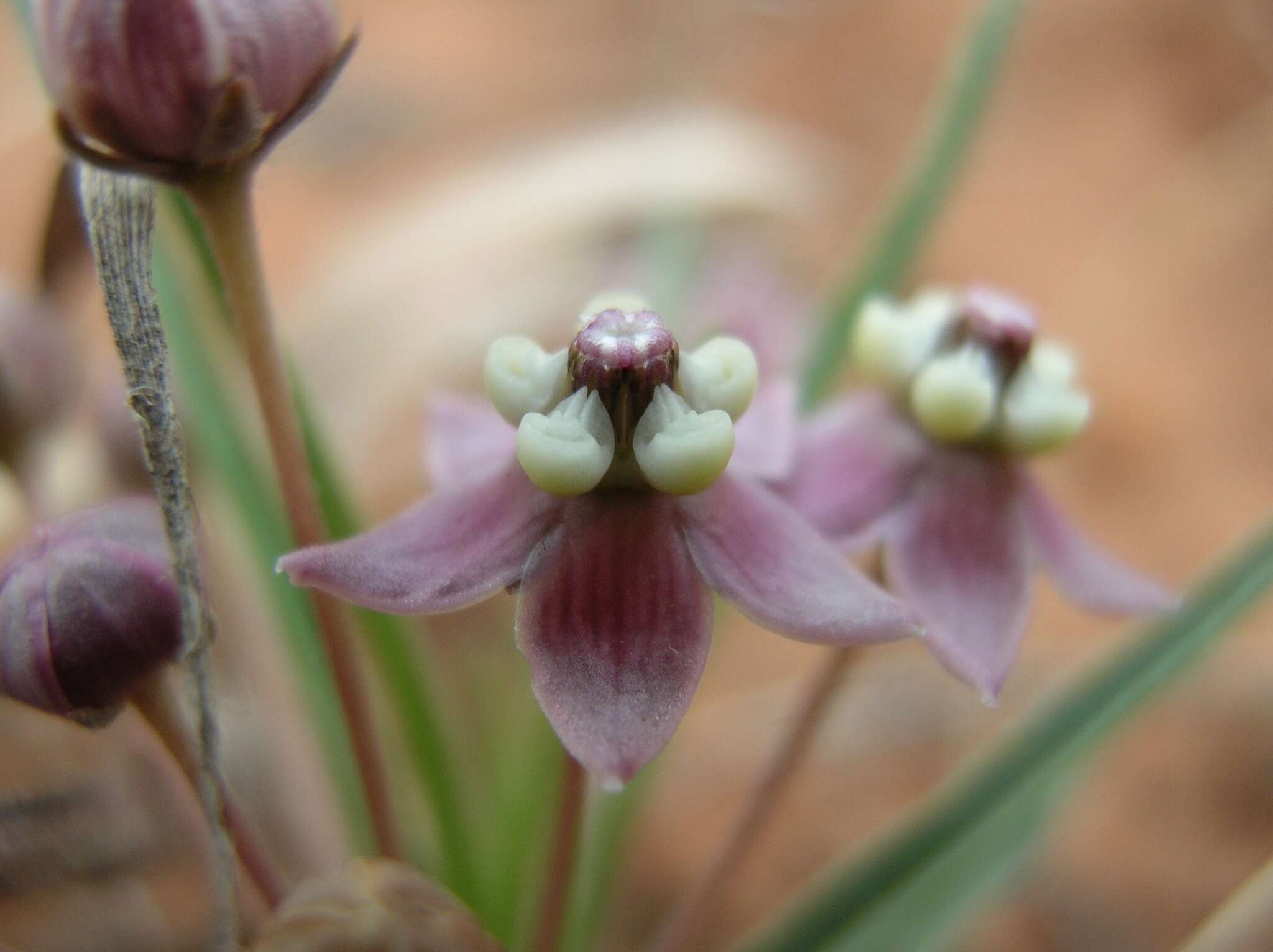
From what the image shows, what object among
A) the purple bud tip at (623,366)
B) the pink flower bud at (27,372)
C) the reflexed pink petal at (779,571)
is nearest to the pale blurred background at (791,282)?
the pink flower bud at (27,372)

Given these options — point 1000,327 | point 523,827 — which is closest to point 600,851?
point 523,827

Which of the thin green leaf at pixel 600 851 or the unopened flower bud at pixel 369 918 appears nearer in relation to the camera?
the unopened flower bud at pixel 369 918

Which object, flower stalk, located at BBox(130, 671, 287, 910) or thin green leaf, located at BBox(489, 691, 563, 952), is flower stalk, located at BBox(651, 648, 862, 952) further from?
flower stalk, located at BBox(130, 671, 287, 910)

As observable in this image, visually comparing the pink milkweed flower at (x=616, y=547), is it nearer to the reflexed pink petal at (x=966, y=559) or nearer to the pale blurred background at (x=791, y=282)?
the reflexed pink petal at (x=966, y=559)

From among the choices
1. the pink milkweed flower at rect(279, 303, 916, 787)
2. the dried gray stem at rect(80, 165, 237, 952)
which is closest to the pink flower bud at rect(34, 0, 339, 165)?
the dried gray stem at rect(80, 165, 237, 952)

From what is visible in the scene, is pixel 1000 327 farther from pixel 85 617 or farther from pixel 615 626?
pixel 85 617
